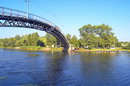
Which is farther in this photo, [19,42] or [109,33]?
[19,42]

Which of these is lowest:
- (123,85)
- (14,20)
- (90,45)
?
(123,85)

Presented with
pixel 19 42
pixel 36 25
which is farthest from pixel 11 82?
pixel 19 42

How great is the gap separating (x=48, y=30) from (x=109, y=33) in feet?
244

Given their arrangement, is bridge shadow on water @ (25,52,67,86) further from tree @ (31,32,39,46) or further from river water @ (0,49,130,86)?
tree @ (31,32,39,46)

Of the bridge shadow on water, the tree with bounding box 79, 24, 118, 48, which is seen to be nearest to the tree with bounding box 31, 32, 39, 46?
the tree with bounding box 79, 24, 118, 48

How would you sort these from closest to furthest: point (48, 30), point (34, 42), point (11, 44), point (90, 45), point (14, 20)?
1. point (14, 20)
2. point (48, 30)
3. point (90, 45)
4. point (34, 42)
5. point (11, 44)

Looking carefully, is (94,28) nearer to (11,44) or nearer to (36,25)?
(36,25)

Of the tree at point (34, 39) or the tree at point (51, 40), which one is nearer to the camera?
the tree at point (51, 40)

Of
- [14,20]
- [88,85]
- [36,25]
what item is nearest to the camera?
[88,85]

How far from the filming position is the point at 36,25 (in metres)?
69.5

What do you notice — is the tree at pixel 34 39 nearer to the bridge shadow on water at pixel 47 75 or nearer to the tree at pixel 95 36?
the tree at pixel 95 36

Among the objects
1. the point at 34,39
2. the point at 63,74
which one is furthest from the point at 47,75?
the point at 34,39

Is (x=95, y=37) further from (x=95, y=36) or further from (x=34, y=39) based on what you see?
(x=34, y=39)

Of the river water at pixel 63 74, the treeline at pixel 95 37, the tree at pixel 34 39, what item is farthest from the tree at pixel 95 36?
the river water at pixel 63 74
